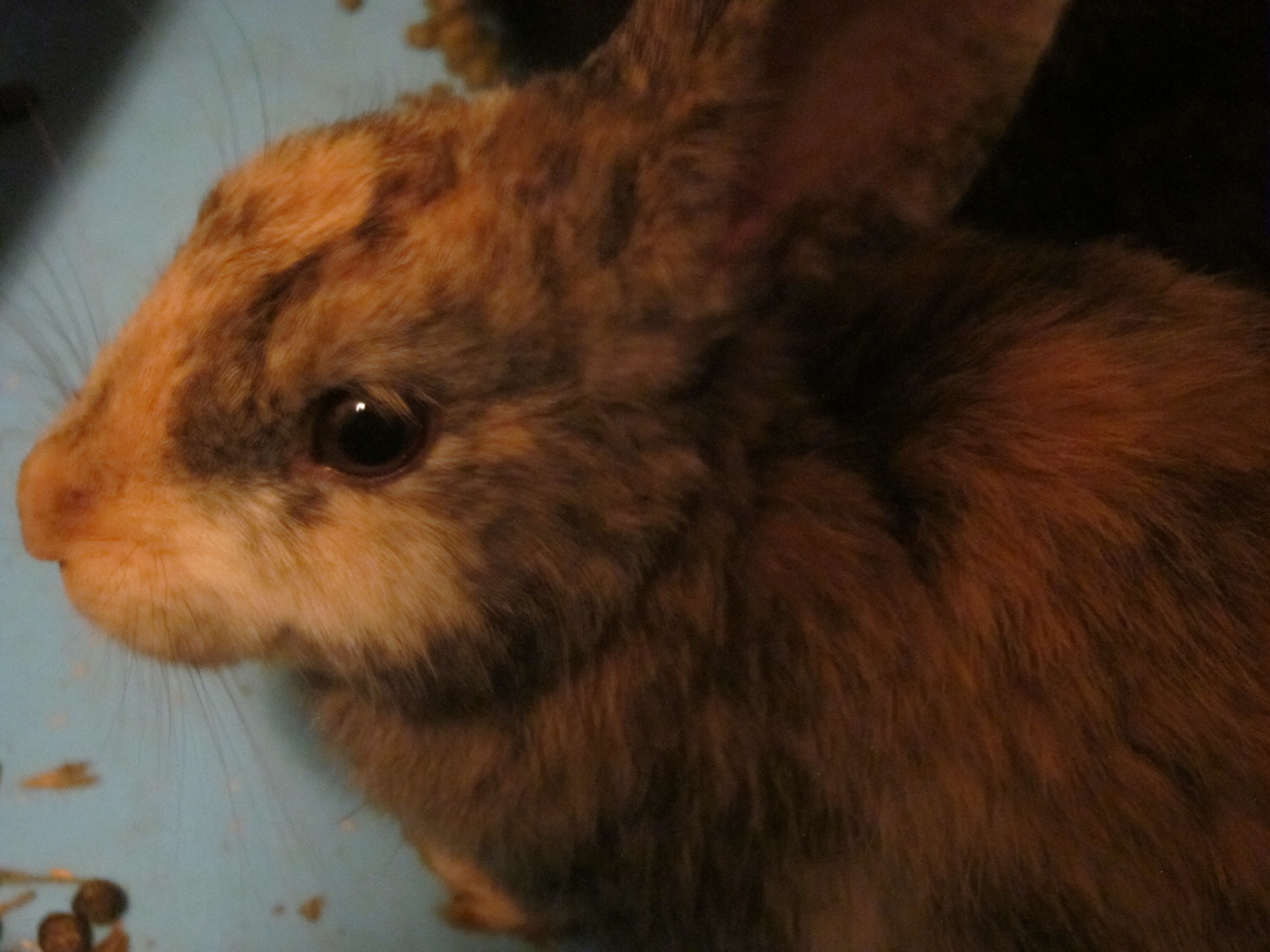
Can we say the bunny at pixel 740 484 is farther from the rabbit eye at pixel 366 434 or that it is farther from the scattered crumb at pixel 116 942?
the scattered crumb at pixel 116 942

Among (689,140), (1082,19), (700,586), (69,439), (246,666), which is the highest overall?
(1082,19)

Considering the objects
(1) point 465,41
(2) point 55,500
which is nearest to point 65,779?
(2) point 55,500

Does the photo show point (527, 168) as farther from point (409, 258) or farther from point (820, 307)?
point (820, 307)

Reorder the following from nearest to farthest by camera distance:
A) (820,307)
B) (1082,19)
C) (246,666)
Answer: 1. (820,307)
2. (1082,19)
3. (246,666)

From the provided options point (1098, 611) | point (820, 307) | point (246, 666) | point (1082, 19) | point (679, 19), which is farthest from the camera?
point (246, 666)

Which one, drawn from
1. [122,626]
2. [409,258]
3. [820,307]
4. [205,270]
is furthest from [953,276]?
[122,626]
